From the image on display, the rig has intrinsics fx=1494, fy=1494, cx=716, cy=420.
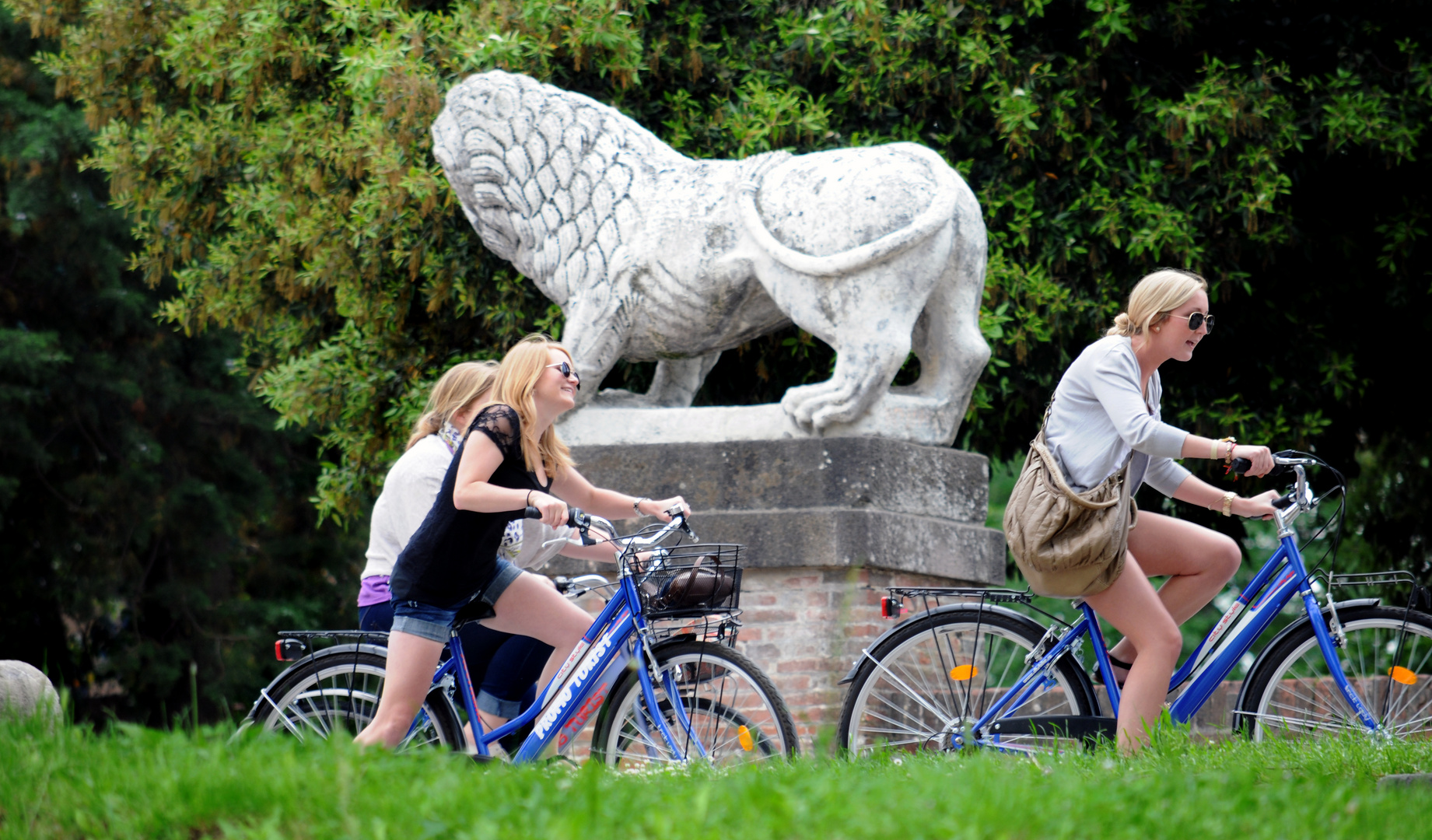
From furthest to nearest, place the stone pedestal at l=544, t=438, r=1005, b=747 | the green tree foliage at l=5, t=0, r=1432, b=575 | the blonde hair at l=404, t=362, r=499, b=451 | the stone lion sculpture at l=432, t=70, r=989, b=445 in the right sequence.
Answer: the green tree foliage at l=5, t=0, r=1432, b=575 → the stone lion sculpture at l=432, t=70, r=989, b=445 → the stone pedestal at l=544, t=438, r=1005, b=747 → the blonde hair at l=404, t=362, r=499, b=451

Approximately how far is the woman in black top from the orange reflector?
1104 mm

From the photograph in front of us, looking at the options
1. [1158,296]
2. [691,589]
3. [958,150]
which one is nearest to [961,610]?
[691,589]

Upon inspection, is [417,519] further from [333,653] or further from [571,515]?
[571,515]

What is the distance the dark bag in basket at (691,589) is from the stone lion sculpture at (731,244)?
220 centimetres

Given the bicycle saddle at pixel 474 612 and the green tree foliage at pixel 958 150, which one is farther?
the green tree foliage at pixel 958 150

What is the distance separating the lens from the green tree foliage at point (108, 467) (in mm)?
15484

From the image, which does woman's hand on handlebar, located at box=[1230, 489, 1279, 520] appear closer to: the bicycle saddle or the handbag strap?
the handbag strap

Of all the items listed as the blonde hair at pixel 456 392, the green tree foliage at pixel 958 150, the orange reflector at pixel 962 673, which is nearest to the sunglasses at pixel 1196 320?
the orange reflector at pixel 962 673

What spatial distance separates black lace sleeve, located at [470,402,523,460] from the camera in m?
4.45

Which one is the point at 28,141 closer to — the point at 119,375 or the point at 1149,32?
the point at 119,375

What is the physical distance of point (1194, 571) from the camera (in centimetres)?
478

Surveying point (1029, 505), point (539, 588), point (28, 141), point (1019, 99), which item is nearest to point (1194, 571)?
point (1029, 505)

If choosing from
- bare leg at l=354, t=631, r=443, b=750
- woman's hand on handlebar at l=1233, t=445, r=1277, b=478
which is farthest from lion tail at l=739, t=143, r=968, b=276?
bare leg at l=354, t=631, r=443, b=750

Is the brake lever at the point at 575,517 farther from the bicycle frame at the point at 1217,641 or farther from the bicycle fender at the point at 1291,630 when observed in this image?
the bicycle fender at the point at 1291,630
